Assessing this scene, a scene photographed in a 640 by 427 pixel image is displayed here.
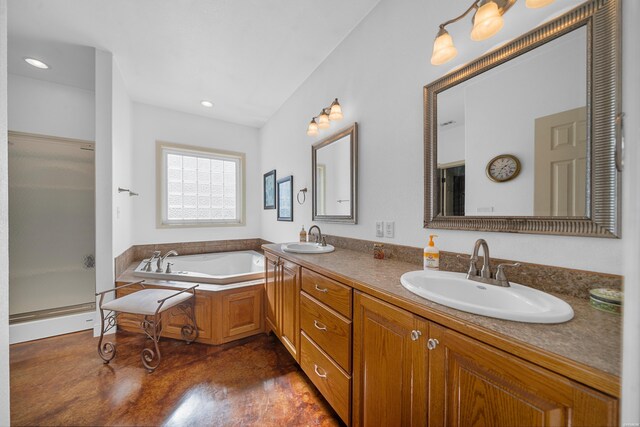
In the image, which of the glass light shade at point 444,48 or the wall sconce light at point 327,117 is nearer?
the glass light shade at point 444,48

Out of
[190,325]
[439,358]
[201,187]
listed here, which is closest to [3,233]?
[439,358]

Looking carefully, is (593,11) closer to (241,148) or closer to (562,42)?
(562,42)

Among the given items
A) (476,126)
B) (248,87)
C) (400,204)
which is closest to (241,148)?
(248,87)

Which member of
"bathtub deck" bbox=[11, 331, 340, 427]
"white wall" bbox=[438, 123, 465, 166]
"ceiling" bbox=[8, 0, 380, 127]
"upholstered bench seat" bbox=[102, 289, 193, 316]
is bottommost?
"bathtub deck" bbox=[11, 331, 340, 427]

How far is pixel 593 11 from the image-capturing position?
775mm

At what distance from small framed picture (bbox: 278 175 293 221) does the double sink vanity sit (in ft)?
4.89

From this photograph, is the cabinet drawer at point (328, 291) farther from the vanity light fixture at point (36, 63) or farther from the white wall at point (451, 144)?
the vanity light fixture at point (36, 63)

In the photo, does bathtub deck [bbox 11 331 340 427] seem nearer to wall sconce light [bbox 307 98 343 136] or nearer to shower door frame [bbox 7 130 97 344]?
shower door frame [bbox 7 130 97 344]

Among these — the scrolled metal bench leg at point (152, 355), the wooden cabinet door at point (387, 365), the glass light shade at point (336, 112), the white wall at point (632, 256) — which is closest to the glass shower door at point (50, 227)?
the scrolled metal bench leg at point (152, 355)

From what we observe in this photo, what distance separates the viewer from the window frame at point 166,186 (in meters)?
3.13

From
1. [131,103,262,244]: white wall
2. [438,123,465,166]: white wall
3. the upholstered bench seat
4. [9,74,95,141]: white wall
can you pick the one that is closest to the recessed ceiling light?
[9,74,95,141]: white wall

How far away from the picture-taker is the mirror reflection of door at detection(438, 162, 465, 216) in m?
1.16

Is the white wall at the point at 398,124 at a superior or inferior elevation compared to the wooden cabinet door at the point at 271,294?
superior

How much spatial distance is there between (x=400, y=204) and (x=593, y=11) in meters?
1.01
